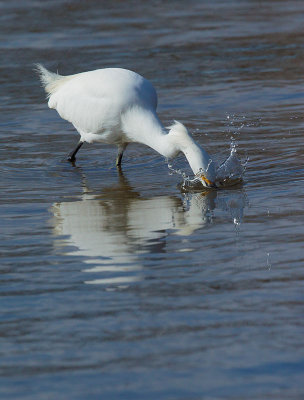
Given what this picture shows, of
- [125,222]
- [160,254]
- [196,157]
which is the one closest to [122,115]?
[196,157]

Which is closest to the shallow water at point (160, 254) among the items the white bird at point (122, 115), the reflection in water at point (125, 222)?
the reflection in water at point (125, 222)

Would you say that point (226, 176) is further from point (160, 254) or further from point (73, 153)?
point (160, 254)

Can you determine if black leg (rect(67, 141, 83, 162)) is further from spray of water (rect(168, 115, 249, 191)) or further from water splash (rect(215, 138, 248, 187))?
water splash (rect(215, 138, 248, 187))

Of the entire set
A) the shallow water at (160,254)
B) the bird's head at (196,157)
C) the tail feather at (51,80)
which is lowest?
the shallow water at (160,254)

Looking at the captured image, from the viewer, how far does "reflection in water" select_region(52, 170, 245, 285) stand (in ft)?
18.8

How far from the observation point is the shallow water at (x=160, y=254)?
4.20 m

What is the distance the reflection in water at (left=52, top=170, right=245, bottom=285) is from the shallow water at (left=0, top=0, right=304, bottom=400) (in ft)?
0.05

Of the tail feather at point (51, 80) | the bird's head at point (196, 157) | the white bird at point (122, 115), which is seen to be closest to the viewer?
the bird's head at point (196, 157)

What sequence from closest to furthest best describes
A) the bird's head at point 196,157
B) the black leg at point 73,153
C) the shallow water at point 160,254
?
Answer: 1. the shallow water at point 160,254
2. the bird's head at point 196,157
3. the black leg at point 73,153

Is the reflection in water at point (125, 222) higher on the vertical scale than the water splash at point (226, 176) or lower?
lower

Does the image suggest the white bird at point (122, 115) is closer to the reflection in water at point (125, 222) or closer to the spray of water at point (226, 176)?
the spray of water at point (226, 176)

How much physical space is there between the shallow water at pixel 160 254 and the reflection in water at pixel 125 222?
0.02m

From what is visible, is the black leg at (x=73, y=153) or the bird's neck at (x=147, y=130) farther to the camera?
the black leg at (x=73, y=153)

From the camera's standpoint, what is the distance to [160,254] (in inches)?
232
